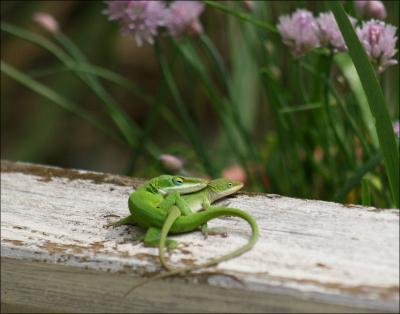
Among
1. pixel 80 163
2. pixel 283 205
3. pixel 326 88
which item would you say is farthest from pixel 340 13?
pixel 80 163

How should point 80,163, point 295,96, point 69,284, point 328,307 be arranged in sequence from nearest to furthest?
1. point 328,307
2. point 69,284
3. point 295,96
4. point 80,163

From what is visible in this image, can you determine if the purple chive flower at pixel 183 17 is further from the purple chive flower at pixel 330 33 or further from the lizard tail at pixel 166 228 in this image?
the lizard tail at pixel 166 228

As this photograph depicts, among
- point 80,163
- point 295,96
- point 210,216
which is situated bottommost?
point 80,163

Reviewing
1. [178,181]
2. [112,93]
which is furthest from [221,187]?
[112,93]

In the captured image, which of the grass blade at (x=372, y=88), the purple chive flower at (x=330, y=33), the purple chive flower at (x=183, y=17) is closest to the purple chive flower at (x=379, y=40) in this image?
the purple chive flower at (x=330, y=33)

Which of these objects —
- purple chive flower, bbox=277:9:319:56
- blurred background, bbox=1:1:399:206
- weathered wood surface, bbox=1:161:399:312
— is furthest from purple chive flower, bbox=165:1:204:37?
weathered wood surface, bbox=1:161:399:312

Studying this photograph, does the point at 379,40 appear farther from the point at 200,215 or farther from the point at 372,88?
the point at 200,215

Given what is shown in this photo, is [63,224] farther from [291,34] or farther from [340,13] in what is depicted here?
[291,34]
